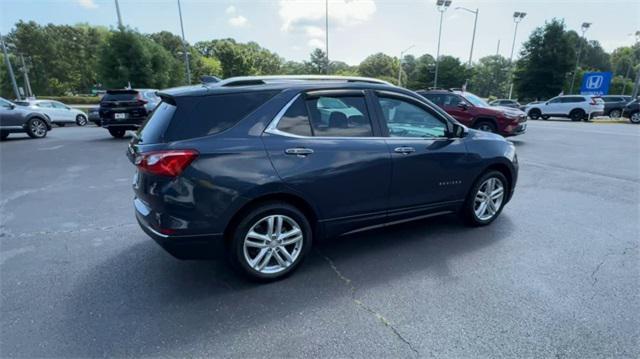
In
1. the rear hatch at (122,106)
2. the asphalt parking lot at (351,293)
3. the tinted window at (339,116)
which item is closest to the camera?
the asphalt parking lot at (351,293)

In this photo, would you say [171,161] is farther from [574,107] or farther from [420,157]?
[574,107]

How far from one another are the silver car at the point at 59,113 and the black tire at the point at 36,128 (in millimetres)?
4603

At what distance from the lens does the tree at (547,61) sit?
42312 millimetres

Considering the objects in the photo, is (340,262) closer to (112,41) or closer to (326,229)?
(326,229)

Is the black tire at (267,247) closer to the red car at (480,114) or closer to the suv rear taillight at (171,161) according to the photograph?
the suv rear taillight at (171,161)

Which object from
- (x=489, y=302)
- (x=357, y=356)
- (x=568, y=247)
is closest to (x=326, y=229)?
(x=357, y=356)

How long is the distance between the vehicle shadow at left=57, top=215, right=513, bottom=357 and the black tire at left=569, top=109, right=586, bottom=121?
24.4 m

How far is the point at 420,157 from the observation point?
3686 mm

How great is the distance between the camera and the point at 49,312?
2729 millimetres

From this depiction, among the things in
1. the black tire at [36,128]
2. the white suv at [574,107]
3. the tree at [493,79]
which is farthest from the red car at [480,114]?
the tree at [493,79]

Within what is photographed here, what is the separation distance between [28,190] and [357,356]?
683 centimetres

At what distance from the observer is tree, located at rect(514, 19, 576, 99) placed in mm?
42312

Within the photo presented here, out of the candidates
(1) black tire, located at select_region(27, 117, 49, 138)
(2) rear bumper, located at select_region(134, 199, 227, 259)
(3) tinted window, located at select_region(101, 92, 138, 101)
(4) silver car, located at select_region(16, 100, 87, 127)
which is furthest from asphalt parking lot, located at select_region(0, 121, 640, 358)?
(4) silver car, located at select_region(16, 100, 87, 127)

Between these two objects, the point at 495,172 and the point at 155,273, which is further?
the point at 495,172
